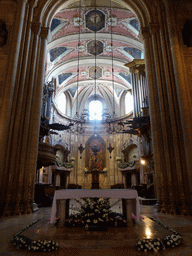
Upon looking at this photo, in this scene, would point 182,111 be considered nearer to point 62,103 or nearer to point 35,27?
point 35,27

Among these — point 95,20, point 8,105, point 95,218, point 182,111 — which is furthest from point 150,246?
point 95,20

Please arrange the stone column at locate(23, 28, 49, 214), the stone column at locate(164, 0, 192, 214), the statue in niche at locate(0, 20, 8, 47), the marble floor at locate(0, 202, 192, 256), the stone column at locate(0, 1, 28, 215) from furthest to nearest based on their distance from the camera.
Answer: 1. the statue in niche at locate(0, 20, 8, 47)
2. the stone column at locate(23, 28, 49, 214)
3. the stone column at locate(164, 0, 192, 214)
4. the stone column at locate(0, 1, 28, 215)
5. the marble floor at locate(0, 202, 192, 256)

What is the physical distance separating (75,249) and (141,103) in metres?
13.9

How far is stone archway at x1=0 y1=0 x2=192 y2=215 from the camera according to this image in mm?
6191

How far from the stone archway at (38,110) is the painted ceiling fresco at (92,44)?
3475mm

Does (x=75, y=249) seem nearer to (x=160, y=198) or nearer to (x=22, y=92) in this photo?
(x=160, y=198)

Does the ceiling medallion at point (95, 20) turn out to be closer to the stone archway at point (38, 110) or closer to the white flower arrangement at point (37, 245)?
the stone archway at point (38, 110)

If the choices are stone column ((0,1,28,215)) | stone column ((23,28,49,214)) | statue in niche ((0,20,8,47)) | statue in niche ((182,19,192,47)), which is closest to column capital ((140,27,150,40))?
statue in niche ((182,19,192,47))

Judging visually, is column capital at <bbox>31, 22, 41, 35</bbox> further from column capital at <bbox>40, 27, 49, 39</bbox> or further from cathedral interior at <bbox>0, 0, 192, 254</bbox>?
column capital at <bbox>40, 27, 49, 39</bbox>

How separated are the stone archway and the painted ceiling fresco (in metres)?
3.48

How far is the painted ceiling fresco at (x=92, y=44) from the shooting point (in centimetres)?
1422

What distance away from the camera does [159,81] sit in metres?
7.59

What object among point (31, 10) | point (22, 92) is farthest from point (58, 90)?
point (22, 92)

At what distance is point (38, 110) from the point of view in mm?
7465
